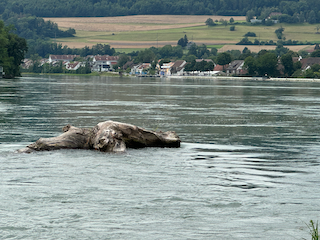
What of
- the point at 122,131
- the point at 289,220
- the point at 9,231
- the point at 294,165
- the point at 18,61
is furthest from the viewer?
the point at 18,61

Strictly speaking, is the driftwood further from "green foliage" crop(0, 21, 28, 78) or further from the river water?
"green foliage" crop(0, 21, 28, 78)

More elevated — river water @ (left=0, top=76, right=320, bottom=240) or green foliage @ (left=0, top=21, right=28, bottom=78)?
green foliage @ (left=0, top=21, right=28, bottom=78)

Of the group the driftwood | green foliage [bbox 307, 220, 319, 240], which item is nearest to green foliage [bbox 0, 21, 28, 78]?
the driftwood

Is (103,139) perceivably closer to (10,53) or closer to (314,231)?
(314,231)

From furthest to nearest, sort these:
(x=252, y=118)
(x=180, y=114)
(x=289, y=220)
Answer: (x=180, y=114)
(x=252, y=118)
(x=289, y=220)

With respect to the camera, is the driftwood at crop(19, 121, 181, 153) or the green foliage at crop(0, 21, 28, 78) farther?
the green foliage at crop(0, 21, 28, 78)

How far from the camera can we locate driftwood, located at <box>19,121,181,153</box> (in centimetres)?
1981

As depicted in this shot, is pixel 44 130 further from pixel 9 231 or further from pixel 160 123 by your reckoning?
pixel 9 231

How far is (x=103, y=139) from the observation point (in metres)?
19.7

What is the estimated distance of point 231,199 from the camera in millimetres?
13305

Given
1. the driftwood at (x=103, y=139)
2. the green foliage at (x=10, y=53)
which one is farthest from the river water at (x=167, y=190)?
the green foliage at (x=10, y=53)

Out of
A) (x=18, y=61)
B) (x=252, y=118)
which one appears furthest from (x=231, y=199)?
(x=18, y=61)

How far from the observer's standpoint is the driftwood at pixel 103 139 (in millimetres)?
19812

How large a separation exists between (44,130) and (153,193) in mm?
Answer: 14604
